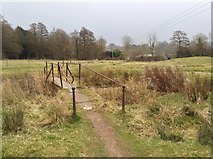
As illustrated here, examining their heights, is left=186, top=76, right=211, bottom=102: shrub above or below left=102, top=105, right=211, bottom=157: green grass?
above

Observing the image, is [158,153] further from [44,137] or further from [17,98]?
[17,98]

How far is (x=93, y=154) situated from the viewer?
5262 millimetres

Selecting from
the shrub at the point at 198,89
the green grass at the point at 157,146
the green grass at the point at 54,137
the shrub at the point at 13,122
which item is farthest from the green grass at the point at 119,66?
the shrub at the point at 13,122

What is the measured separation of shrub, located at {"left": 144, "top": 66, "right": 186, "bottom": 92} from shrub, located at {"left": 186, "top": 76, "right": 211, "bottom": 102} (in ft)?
2.58

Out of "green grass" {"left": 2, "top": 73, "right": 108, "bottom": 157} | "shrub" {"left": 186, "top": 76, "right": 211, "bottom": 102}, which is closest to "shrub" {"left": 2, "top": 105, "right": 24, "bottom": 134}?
"green grass" {"left": 2, "top": 73, "right": 108, "bottom": 157}

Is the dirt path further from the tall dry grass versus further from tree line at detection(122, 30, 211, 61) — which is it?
tree line at detection(122, 30, 211, 61)

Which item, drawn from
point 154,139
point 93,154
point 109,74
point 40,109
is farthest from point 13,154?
point 109,74

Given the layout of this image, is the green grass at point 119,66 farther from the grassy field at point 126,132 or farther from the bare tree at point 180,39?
the bare tree at point 180,39

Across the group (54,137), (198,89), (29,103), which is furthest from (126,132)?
(198,89)

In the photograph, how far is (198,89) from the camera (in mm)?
10734

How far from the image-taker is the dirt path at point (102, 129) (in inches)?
215

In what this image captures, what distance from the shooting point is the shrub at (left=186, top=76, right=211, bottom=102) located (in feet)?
34.1

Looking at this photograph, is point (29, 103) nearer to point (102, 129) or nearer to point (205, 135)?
point (102, 129)

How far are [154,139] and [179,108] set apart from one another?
2468 millimetres
